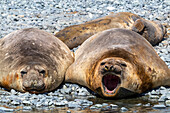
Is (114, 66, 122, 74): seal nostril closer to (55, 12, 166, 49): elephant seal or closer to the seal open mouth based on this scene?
the seal open mouth

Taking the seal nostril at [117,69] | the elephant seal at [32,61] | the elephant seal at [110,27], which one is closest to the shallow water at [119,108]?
the seal nostril at [117,69]

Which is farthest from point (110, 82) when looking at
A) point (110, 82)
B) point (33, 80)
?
point (33, 80)

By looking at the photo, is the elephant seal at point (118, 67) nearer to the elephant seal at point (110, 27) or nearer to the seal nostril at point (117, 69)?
the seal nostril at point (117, 69)

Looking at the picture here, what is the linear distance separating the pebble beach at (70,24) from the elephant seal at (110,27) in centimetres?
32

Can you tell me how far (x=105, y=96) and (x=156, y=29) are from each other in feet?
17.4

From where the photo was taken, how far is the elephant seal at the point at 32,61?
5832 mm

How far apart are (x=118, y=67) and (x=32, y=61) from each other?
1484 millimetres

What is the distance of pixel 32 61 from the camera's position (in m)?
6.06

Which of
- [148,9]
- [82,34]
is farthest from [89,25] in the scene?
[148,9]

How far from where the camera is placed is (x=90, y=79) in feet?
19.0

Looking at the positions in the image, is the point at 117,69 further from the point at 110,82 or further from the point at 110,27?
the point at 110,27

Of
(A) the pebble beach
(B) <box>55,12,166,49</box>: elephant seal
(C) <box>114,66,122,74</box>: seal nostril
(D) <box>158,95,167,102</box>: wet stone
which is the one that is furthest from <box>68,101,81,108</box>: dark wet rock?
(B) <box>55,12,166,49</box>: elephant seal

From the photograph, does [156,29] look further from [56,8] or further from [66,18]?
[56,8]

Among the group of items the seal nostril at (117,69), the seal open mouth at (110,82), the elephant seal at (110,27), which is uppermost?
the elephant seal at (110,27)
